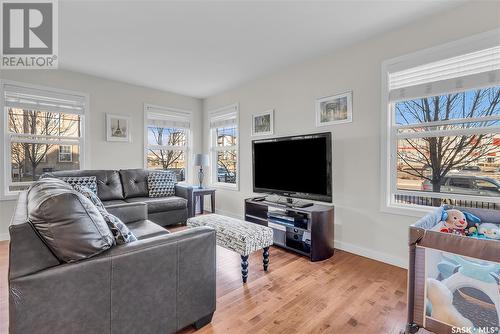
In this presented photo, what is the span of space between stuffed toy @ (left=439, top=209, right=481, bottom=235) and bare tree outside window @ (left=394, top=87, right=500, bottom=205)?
520mm

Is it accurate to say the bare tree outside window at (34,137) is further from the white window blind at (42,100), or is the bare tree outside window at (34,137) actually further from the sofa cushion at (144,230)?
the sofa cushion at (144,230)

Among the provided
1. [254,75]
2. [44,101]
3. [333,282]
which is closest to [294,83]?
[254,75]

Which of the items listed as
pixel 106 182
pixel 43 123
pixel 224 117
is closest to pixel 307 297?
pixel 106 182

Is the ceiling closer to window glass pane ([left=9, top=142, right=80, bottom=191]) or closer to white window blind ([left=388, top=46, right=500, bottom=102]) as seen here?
white window blind ([left=388, top=46, right=500, bottom=102])

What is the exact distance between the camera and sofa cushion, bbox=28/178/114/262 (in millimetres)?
1102

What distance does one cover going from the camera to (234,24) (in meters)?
2.46

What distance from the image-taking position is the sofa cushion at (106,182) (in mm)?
3603

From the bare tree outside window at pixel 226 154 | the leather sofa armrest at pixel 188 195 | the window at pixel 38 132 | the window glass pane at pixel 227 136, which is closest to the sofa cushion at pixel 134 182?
the leather sofa armrest at pixel 188 195

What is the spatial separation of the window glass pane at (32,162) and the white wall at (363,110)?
3.47 metres

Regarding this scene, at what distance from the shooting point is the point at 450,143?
2.34m

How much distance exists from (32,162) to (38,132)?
17.5 inches

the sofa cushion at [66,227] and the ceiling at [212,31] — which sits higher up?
the ceiling at [212,31]

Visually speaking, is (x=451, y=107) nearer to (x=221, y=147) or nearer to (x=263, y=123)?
(x=263, y=123)

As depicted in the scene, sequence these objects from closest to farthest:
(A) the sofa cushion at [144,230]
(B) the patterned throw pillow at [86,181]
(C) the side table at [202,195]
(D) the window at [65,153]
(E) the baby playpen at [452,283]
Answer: (E) the baby playpen at [452,283] → (A) the sofa cushion at [144,230] → (B) the patterned throw pillow at [86,181] → (D) the window at [65,153] → (C) the side table at [202,195]
